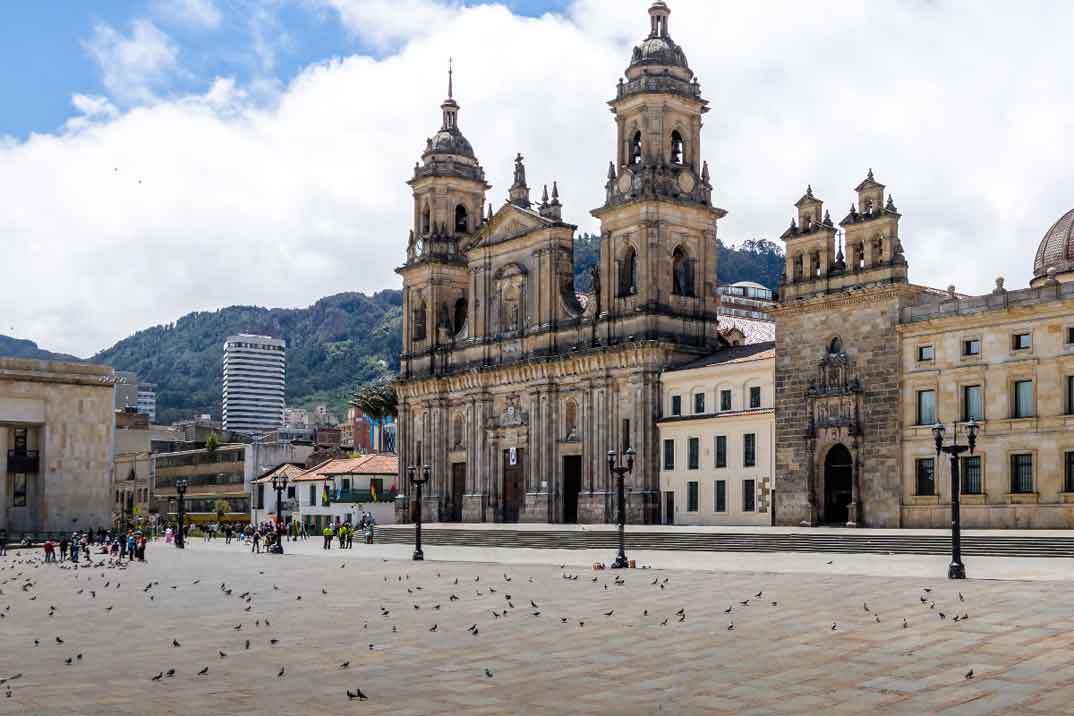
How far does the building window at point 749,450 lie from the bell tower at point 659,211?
329 inches

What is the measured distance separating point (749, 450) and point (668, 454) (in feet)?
18.4

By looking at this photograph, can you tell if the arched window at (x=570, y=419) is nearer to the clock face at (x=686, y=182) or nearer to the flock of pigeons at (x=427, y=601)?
the clock face at (x=686, y=182)

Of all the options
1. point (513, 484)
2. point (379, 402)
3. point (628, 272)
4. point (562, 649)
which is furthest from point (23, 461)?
point (562, 649)

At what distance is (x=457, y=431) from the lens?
3130 inches

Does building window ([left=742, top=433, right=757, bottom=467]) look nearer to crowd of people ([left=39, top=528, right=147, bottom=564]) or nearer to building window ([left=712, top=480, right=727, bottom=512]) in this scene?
building window ([left=712, top=480, right=727, bottom=512])

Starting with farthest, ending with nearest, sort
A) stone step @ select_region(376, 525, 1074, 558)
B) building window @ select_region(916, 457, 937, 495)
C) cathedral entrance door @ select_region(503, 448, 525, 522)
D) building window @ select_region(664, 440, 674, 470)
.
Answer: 1. cathedral entrance door @ select_region(503, 448, 525, 522)
2. building window @ select_region(664, 440, 674, 470)
3. building window @ select_region(916, 457, 937, 495)
4. stone step @ select_region(376, 525, 1074, 558)

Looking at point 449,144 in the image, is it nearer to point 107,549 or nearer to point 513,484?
point 513,484

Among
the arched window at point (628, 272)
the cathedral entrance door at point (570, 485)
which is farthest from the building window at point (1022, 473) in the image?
the cathedral entrance door at point (570, 485)

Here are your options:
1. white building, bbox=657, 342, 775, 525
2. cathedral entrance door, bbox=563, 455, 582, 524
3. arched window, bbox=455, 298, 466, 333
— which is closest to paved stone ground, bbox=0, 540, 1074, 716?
white building, bbox=657, 342, 775, 525

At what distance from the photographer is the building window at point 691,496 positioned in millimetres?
62625

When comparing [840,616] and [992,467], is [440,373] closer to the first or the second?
[992,467]

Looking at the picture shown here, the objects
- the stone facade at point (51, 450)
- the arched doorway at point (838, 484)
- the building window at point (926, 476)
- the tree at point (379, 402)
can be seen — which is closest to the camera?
the building window at point (926, 476)

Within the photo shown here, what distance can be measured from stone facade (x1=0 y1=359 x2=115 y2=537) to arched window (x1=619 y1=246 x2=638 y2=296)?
33.2m

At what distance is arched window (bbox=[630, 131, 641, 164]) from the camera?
68125 mm
